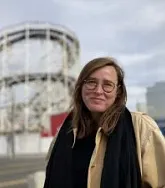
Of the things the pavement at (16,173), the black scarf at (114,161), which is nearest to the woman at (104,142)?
the black scarf at (114,161)

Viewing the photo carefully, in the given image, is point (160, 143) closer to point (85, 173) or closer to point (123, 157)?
point (123, 157)

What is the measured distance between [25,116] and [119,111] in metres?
41.5

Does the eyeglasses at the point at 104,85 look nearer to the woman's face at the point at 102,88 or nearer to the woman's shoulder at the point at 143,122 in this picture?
the woman's face at the point at 102,88

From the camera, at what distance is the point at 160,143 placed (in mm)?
2260

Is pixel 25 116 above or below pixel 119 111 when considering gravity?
below

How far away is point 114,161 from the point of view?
221 cm

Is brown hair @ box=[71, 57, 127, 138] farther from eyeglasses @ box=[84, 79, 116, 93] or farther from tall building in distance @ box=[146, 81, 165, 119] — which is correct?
tall building in distance @ box=[146, 81, 165, 119]

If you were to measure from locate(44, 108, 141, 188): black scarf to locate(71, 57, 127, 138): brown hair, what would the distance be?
42 millimetres

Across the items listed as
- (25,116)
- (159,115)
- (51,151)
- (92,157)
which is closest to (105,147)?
(92,157)

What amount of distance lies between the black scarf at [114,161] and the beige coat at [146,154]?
0.12 feet

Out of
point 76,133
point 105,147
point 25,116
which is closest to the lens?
point 105,147

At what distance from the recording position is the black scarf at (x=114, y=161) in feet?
7.17

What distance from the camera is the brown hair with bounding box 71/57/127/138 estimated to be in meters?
2.38

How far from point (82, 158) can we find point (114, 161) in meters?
0.24
